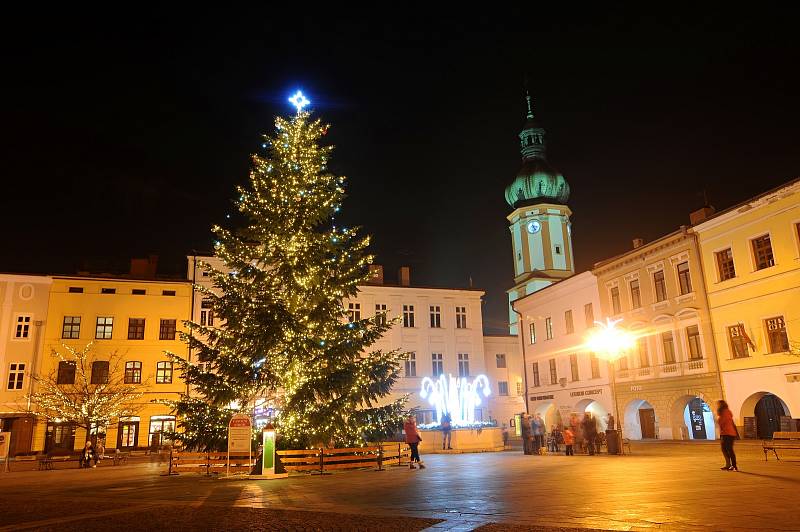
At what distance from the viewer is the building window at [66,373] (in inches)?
1598

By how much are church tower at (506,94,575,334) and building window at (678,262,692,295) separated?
33.1 m

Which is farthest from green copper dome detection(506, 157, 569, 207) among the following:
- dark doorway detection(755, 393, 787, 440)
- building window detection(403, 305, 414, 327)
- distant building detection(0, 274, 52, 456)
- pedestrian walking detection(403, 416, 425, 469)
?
pedestrian walking detection(403, 416, 425, 469)

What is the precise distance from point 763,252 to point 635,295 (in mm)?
9012

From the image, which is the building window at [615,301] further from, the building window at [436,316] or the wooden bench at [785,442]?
the wooden bench at [785,442]

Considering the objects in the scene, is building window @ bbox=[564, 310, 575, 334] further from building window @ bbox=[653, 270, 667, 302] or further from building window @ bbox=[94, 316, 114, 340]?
building window @ bbox=[94, 316, 114, 340]

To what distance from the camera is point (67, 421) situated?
3862 cm

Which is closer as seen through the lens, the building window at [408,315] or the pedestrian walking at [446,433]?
the pedestrian walking at [446,433]

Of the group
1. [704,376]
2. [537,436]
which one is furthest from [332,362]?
[704,376]

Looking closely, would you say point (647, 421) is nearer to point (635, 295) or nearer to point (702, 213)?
point (635, 295)

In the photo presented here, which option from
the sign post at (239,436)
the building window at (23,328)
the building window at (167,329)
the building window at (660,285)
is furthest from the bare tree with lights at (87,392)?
the building window at (660,285)

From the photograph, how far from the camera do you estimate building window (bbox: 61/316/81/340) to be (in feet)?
136

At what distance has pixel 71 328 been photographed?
41812mm

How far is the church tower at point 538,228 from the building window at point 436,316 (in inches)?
752

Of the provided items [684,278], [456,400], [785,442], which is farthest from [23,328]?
[785,442]
